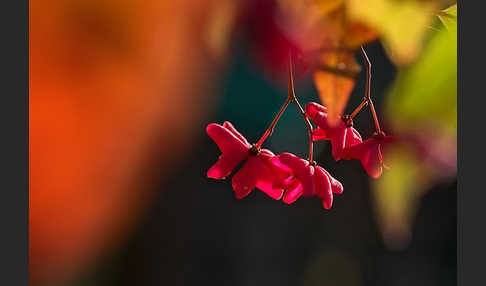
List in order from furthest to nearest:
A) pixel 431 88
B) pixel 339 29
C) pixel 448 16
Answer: pixel 431 88
pixel 448 16
pixel 339 29

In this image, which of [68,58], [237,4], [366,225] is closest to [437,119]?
[366,225]

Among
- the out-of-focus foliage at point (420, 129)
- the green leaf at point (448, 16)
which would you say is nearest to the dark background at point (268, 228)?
the out-of-focus foliage at point (420, 129)

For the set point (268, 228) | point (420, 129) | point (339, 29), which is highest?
point (339, 29)

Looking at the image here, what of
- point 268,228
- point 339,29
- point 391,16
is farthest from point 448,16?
point 268,228

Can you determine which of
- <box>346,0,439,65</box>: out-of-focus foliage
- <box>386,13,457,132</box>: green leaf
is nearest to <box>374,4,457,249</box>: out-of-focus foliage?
<box>386,13,457,132</box>: green leaf

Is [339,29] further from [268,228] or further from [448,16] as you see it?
[268,228]
